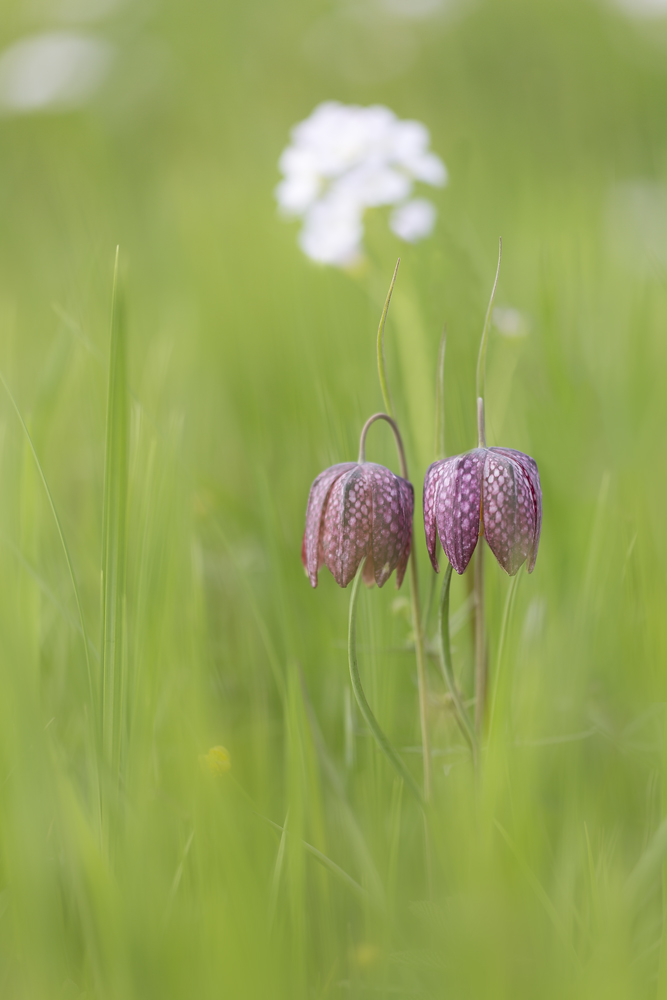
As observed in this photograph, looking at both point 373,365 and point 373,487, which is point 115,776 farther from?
point 373,365

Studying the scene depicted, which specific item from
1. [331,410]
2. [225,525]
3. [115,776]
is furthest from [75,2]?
[115,776]

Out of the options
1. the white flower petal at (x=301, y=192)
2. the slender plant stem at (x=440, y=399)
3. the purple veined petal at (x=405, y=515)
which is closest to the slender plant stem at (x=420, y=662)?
the purple veined petal at (x=405, y=515)

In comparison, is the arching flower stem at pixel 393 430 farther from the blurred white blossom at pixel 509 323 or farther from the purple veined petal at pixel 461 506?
the blurred white blossom at pixel 509 323

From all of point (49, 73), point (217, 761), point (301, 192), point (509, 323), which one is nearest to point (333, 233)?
point (301, 192)

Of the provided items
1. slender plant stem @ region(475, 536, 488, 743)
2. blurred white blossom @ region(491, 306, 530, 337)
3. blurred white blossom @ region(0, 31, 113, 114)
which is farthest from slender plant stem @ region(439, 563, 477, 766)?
blurred white blossom @ region(0, 31, 113, 114)

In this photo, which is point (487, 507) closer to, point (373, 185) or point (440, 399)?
point (440, 399)
